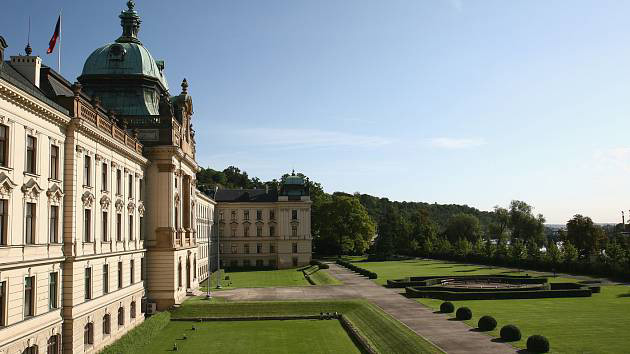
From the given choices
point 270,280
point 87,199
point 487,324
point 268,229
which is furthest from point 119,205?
point 268,229

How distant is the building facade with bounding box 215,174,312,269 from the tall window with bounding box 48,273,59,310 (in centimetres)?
7673

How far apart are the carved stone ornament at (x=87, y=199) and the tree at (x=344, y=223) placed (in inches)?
3493

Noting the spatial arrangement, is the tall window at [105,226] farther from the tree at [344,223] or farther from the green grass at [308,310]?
the tree at [344,223]

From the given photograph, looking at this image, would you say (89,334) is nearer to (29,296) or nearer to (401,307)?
(29,296)

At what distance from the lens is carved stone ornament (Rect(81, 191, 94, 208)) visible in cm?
3219

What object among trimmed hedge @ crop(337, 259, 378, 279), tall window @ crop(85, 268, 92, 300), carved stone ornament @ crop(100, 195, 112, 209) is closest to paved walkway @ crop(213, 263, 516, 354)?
trimmed hedge @ crop(337, 259, 378, 279)

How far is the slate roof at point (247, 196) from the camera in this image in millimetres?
108812

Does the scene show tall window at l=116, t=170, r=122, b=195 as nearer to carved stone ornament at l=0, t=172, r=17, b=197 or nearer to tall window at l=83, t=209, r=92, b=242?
tall window at l=83, t=209, r=92, b=242

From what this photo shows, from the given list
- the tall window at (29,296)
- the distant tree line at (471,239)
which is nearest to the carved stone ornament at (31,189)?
the tall window at (29,296)

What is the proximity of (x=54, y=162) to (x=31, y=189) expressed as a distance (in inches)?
129

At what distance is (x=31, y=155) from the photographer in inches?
1033

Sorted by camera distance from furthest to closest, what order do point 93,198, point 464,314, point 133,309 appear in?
point 464,314 < point 133,309 < point 93,198

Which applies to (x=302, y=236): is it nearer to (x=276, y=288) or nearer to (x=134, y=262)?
(x=276, y=288)

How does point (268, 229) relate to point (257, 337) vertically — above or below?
above
